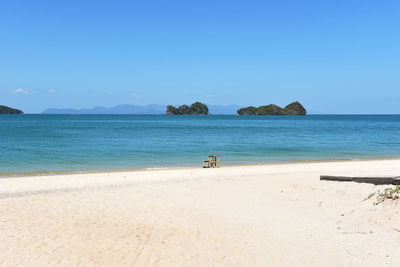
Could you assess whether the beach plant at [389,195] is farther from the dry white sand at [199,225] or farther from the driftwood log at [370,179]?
the driftwood log at [370,179]

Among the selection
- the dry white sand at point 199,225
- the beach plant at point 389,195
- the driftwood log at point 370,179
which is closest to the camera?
the dry white sand at point 199,225

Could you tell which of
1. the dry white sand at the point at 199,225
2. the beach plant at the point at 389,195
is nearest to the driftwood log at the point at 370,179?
the dry white sand at the point at 199,225

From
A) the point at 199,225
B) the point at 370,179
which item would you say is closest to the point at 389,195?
the point at 370,179

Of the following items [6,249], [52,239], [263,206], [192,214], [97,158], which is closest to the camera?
[6,249]

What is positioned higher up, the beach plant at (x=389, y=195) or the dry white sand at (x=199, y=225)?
the beach plant at (x=389, y=195)

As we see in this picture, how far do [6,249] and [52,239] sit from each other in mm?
1018

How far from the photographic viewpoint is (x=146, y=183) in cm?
1642

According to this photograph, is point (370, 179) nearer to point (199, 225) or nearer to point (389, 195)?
point (389, 195)

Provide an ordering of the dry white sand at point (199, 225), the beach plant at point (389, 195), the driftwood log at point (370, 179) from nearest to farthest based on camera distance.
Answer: the dry white sand at point (199, 225) → the beach plant at point (389, 195) → the driftwood log at point (370, 179)

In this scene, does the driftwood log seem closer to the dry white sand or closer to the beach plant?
the dry white sand

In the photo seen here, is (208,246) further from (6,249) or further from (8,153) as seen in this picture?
(8,153)

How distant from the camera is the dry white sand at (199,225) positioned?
722 centimetres

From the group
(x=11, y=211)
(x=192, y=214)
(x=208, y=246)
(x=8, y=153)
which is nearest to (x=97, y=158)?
(x=8, y=153)

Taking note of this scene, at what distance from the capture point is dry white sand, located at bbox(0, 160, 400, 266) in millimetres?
7223
